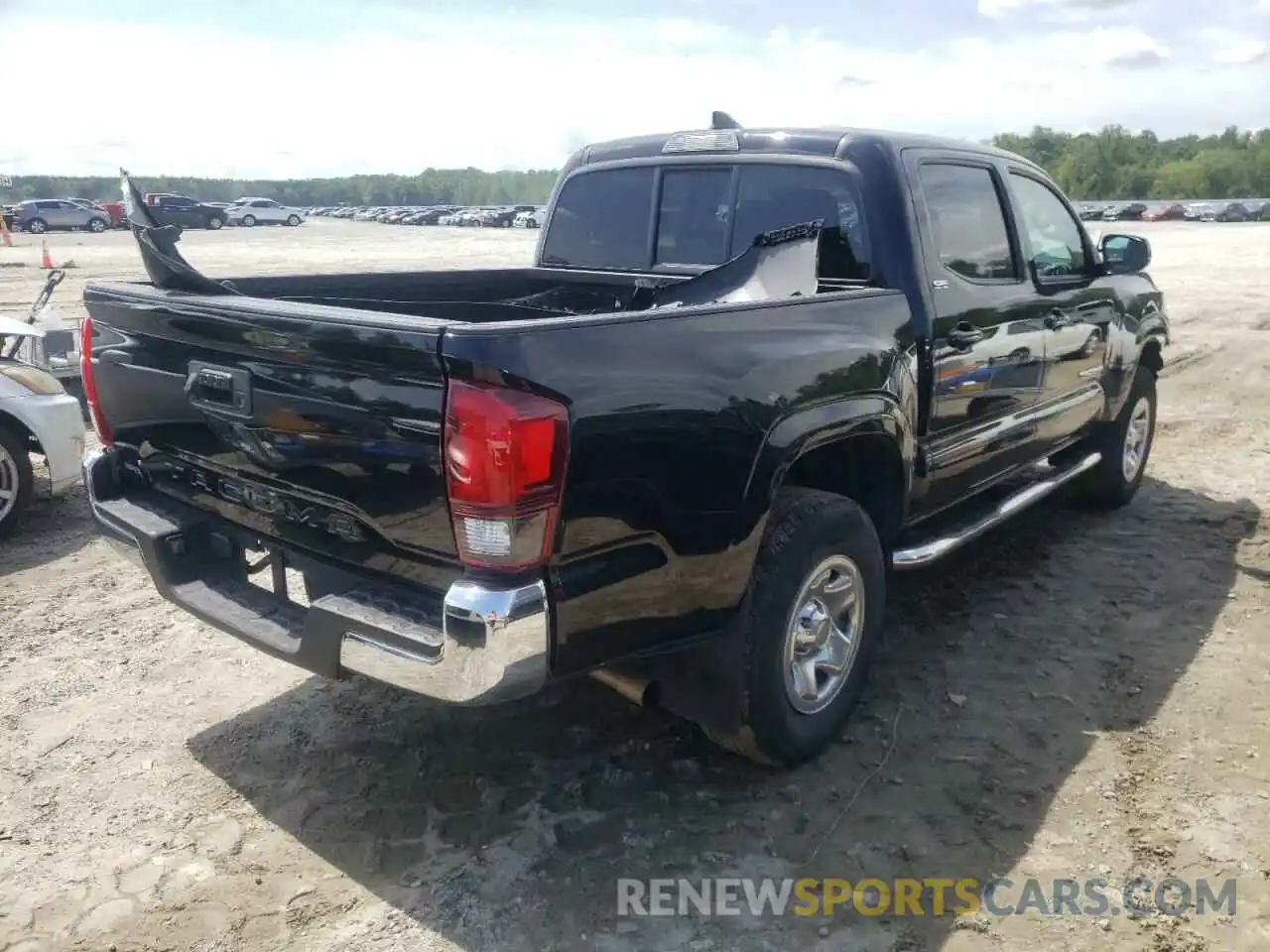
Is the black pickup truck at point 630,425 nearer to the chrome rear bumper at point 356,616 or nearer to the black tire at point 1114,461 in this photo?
the chrome rear bumper at point 356,616

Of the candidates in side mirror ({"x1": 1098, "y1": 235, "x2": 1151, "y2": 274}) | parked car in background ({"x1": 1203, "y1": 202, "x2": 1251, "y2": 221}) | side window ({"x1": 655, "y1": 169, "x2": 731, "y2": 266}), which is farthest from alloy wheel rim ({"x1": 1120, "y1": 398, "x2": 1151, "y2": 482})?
parked car in background ({"x1": 1203, "y1": 202, "x2": 1251, "y2": 221})

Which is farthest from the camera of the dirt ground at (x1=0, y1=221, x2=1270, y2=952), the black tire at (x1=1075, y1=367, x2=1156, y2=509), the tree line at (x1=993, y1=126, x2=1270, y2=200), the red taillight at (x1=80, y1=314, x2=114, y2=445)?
the tree line at (x1=993, y1=126, x2=1270, y2=200)

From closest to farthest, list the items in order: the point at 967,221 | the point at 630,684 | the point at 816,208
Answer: the point at 630,684 < the point at 816,208 < the point at 967,221

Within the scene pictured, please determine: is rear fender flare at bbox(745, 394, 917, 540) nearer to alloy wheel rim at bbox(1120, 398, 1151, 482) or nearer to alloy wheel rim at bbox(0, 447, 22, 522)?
alloy wheel rim at bbox(1120, 398, 1151, 482)

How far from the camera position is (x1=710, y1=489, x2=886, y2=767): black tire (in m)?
3.06

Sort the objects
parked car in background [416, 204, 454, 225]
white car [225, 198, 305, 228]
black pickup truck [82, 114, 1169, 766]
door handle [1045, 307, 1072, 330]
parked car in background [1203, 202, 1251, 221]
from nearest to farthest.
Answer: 1. black pickup truck [82, 114, 1169, 766]
2. door handle [1045, 307, 1072, 330]
3. white car [225, 198, 305, 228]
4. parked car in background [1203, 202, 1251, 221]
5. parked car in background [416, 204, 454, 225]

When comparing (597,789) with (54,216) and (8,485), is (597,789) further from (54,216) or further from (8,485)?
(54,216)

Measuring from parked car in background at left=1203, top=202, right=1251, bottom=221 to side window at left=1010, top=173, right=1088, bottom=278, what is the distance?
6772 cm

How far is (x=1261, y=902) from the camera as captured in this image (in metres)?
2.78

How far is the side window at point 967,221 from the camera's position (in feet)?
13.2

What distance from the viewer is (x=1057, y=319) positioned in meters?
4.79

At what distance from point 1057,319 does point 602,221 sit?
2.18 meters

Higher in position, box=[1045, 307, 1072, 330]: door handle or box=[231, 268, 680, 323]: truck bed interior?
box=[231, 268, 680, 323]: truck bed interior

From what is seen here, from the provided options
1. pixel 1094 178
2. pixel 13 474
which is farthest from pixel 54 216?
pixel 1094 178
